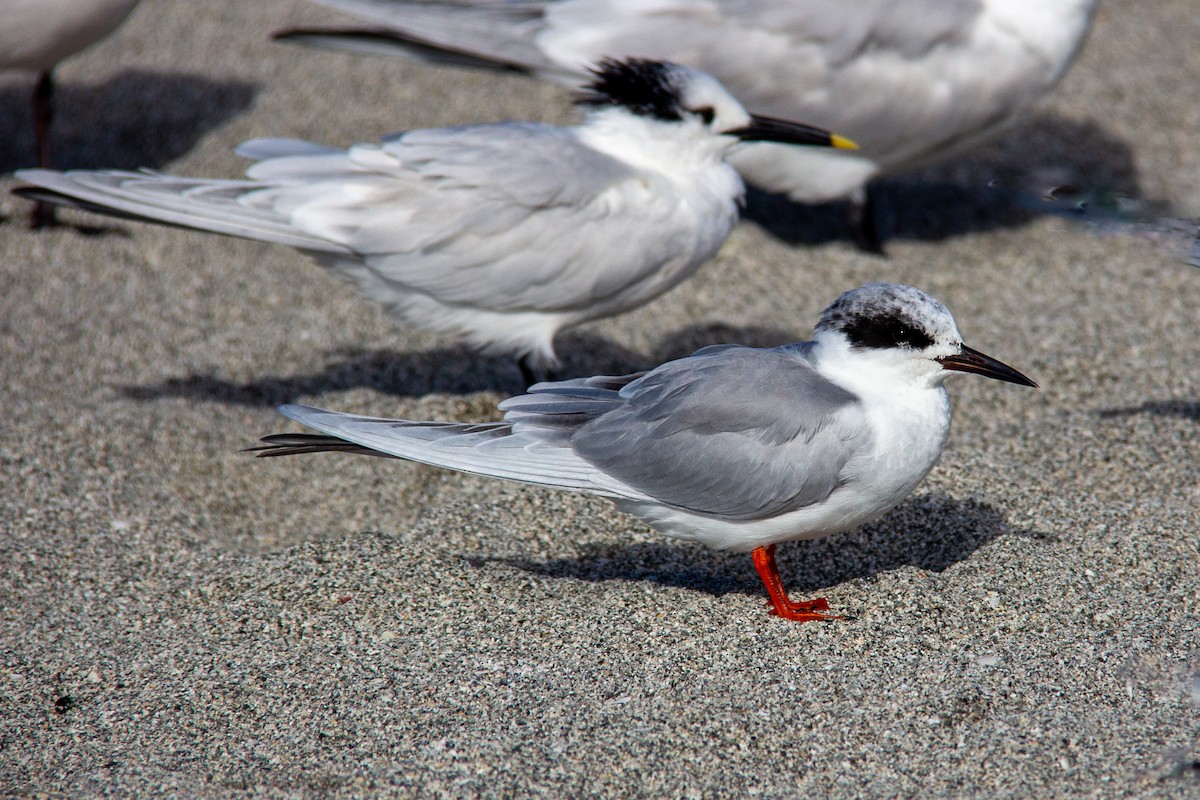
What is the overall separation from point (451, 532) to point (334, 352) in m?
1.21

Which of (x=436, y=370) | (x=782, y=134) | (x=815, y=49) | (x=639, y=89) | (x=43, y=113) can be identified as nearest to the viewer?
(x=639, y=89)

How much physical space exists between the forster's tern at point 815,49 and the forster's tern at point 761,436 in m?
2.02

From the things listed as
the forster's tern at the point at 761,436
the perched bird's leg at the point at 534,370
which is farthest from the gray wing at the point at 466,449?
the perched bird's leg at the point at 534,370

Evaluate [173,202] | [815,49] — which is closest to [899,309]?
[173,202]

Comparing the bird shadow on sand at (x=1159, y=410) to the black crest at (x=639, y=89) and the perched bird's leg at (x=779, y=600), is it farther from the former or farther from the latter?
the black crest at (x=639, y=89)

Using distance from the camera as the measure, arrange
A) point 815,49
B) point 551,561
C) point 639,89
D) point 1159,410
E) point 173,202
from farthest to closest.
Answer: point 815,49 < point 639,89 < point 1159,410 < point 173,202 < point 551,561

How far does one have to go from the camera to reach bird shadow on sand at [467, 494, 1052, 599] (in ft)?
9.90

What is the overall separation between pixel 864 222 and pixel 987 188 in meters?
0.81

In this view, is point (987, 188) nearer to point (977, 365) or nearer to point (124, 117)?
point (977, 365)

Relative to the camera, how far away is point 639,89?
3711 mm

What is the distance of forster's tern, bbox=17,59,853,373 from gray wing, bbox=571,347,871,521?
0.85 metres

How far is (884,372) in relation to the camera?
271 centimetres

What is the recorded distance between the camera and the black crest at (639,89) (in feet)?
12.2

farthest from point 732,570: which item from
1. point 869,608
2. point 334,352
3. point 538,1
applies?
point 538,1
